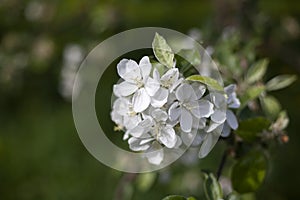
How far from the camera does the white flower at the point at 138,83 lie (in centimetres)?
69

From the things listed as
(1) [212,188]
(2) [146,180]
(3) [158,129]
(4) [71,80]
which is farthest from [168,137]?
(4) [71,80]

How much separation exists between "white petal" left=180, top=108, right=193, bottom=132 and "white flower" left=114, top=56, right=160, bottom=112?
48mm

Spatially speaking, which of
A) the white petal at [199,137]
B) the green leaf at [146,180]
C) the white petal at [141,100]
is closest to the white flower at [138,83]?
the white petal at [141,100]

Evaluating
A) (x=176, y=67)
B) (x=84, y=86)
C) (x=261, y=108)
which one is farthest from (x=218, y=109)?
(x=84, y=86)

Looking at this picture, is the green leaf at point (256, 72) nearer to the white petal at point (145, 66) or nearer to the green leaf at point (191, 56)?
the green leaf at point (191, 56)

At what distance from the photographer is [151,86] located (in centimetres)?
69

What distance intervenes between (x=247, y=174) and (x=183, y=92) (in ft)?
0.77

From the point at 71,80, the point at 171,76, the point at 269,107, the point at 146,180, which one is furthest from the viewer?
the point at 71,80

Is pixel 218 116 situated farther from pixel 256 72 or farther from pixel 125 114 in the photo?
pixel 256 72

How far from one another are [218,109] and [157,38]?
13cm

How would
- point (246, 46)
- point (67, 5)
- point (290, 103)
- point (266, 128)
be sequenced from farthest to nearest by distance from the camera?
point (67, 5) < point (290, 103) < point (246, 46) < point (266, 128)

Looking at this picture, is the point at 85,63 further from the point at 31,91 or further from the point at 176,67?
the point at 31,91

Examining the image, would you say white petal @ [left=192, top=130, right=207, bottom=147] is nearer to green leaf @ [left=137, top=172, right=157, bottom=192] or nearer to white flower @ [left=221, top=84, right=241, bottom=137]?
white flower @ [left=221, top=84, right=241, bottom=137]

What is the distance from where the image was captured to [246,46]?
1165 mm
